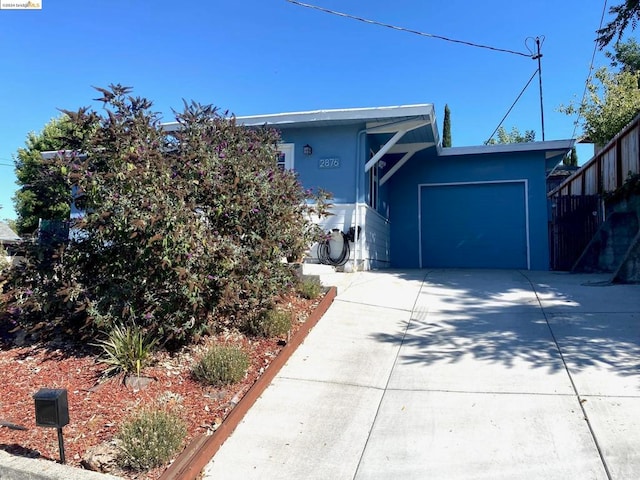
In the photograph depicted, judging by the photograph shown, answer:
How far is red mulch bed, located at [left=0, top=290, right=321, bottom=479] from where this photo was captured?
3592 mm

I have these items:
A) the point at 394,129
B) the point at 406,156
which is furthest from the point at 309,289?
the point at 406,156

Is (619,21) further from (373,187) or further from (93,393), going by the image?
(93,393)

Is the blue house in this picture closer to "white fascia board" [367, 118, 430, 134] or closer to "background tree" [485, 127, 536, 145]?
"white fascia board" [367, 118, 430, 134]

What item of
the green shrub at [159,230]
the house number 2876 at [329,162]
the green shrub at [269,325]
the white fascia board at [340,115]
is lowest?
the green shrub at [269,325]

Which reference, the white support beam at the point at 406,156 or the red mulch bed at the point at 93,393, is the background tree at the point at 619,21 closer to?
the white support beam at the point at 406,156

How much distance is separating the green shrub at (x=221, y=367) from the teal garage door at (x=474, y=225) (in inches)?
367

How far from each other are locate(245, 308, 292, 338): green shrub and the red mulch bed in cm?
12

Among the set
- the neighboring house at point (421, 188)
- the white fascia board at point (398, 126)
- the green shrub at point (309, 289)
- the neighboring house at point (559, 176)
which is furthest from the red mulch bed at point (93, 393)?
the neighboring house at point (559, 176)

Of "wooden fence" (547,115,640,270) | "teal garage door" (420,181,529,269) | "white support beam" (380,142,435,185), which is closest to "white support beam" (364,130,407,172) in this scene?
"white support beam" (380,142,435,185)

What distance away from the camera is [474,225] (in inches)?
504

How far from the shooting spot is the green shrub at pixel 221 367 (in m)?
4.38

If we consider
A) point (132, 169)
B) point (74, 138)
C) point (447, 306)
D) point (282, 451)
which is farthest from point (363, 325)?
point (74, 138)

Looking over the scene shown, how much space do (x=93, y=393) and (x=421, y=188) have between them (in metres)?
10.6

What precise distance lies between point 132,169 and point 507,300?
223 inches
